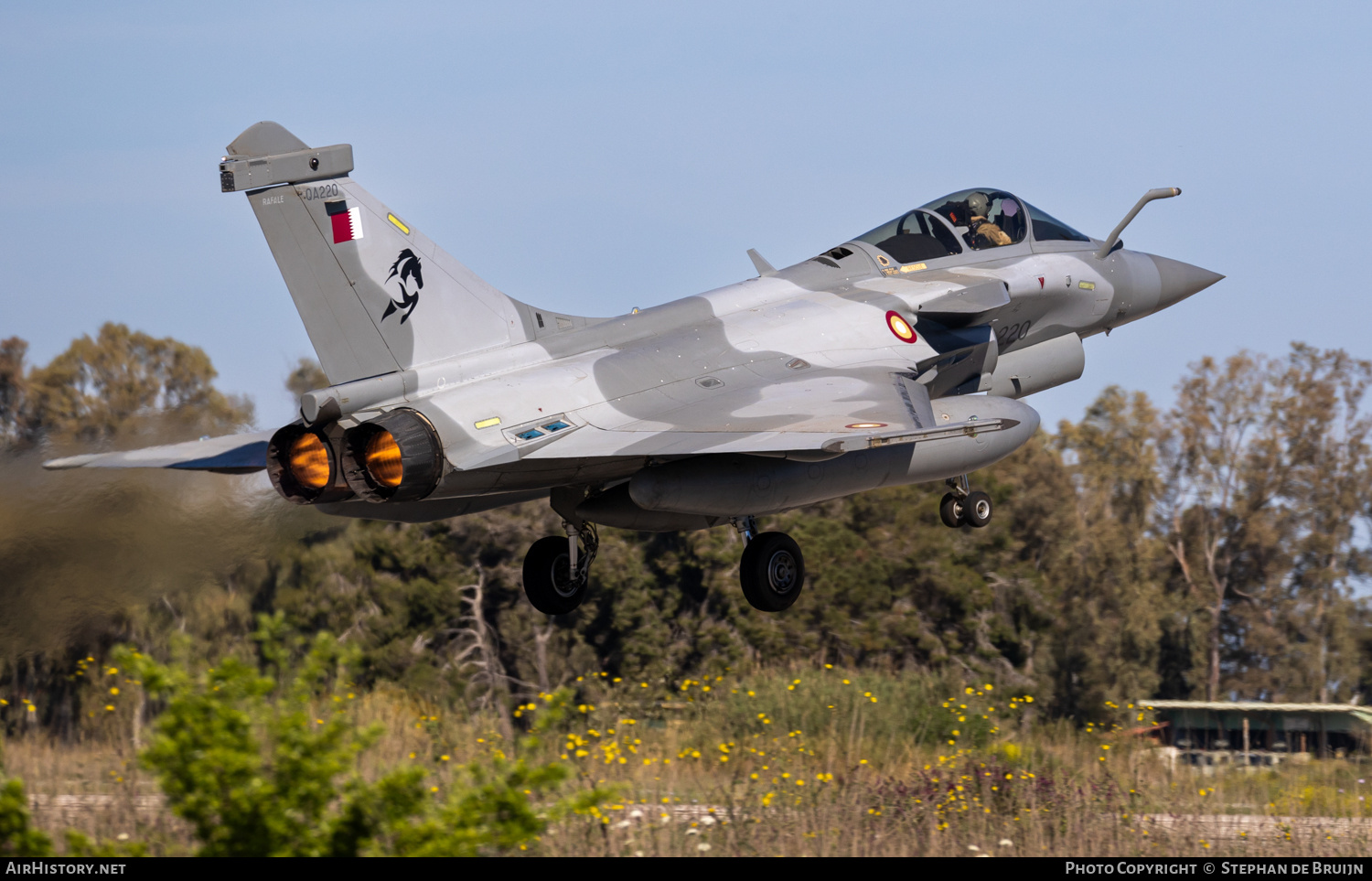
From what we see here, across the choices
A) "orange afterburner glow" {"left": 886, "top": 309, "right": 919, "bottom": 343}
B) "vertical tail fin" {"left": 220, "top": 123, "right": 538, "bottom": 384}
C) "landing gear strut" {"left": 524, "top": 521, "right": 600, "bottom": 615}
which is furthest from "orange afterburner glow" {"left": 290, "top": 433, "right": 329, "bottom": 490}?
"orange afterburner glow" {"left": 886, "top": 309, "right": 919, "bottom": 343}

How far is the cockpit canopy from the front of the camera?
14.0 metres

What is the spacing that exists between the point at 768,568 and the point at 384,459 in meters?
3.71

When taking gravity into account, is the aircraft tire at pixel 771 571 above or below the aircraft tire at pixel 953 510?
below

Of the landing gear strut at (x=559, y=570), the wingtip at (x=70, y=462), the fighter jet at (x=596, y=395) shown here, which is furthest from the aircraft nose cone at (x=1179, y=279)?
the wingtip at (x=70, y=462)

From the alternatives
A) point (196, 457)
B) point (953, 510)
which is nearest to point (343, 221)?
point (196, 457)

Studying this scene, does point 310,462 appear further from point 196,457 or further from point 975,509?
point 975,509

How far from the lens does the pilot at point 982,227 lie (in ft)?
46.8

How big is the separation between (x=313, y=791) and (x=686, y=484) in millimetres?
5652

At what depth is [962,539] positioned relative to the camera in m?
38.0

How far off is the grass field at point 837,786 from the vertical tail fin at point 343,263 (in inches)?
114

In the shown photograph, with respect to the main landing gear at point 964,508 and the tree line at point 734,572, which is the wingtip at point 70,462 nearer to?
the tree line at point 734,572

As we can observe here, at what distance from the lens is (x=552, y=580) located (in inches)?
497
